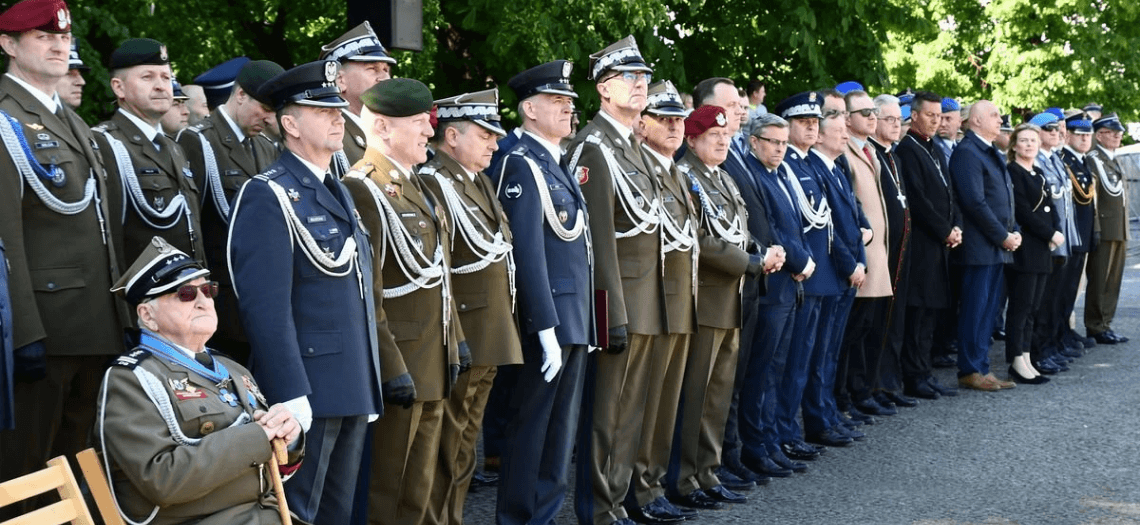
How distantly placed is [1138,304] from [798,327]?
9.27 metres

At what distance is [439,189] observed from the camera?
570 centimetres

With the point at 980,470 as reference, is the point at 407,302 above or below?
above

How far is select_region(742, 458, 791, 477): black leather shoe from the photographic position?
7805 millimetres

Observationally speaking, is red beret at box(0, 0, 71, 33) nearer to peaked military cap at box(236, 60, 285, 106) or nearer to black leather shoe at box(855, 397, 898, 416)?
peaked military cap at box(236, 60, 285, 106)

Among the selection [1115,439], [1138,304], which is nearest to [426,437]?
[1115,439]

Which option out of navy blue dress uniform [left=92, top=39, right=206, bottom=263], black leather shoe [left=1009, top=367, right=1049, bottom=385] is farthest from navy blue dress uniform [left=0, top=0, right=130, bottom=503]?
black leather shoe [left=1009, top=367, right=1049, bottom=385]

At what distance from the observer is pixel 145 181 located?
557cm

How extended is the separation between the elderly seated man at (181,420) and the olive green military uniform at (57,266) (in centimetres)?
92

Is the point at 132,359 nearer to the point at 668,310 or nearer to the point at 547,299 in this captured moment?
the point at 547,299

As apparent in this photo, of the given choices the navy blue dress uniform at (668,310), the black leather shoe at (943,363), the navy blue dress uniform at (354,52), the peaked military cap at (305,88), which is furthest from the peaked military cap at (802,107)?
the peaked military cap at (305,88)

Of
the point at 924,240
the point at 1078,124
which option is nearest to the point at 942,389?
the point at 924,240

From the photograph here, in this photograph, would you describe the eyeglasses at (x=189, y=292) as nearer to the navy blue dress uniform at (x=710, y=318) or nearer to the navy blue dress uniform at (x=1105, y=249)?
the navy blue dress uniform at (x=710, y=318)

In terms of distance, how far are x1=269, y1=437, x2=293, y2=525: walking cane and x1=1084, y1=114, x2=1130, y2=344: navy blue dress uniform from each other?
10396mm

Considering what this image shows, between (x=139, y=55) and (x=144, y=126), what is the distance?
11.5 inches
